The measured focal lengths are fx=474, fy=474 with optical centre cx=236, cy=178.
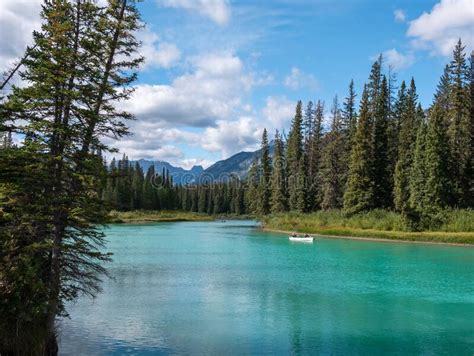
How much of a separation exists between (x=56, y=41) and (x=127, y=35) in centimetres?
293

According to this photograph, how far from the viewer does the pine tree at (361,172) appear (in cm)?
6938

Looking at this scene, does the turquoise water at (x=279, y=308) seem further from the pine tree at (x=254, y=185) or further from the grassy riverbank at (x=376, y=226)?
the pine tree at (x=254, y=185)

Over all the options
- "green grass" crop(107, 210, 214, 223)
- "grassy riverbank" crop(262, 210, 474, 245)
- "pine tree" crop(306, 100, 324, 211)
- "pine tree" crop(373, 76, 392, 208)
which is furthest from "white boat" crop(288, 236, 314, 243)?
"green grass" crop(107, 210, 214, 223)

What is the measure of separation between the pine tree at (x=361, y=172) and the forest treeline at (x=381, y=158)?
0.15 meters

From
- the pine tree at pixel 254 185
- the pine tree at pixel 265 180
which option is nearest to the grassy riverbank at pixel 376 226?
the pine tree at pixel 265 180

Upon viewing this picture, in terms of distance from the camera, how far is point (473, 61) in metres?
72.0

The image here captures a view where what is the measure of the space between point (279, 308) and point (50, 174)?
40.7 ft

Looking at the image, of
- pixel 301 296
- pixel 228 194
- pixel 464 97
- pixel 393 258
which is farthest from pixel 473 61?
pixel 228 194

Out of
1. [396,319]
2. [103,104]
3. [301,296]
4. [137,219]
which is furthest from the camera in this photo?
[137,219]

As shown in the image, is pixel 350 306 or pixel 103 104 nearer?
pixel 103 104

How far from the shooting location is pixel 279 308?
21.7 metres

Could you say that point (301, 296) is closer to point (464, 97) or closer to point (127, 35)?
point (127, 35)

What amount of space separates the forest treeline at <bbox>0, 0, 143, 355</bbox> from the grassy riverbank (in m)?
46.1

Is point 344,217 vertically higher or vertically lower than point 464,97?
lower
